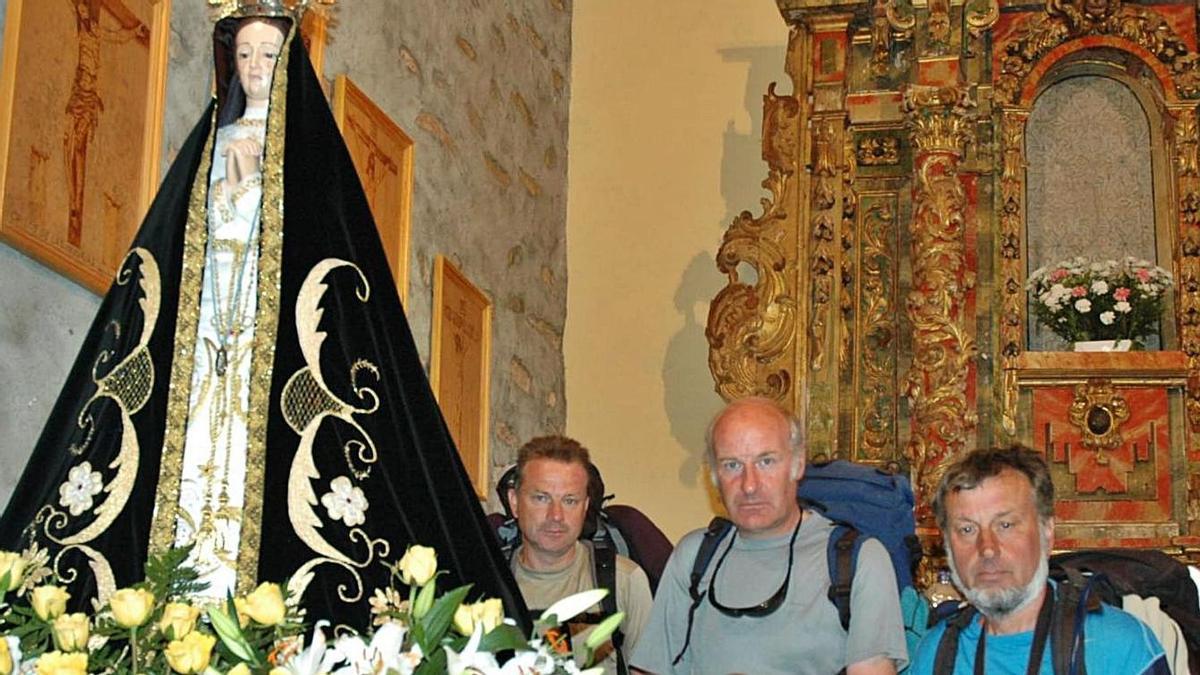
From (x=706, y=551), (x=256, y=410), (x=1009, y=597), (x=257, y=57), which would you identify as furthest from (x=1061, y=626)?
(x=257, y=57)

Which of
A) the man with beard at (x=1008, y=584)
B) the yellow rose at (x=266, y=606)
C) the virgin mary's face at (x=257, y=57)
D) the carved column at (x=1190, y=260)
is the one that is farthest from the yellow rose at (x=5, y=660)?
the carved column at (x=1190, y=260)

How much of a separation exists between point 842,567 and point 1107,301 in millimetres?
4836

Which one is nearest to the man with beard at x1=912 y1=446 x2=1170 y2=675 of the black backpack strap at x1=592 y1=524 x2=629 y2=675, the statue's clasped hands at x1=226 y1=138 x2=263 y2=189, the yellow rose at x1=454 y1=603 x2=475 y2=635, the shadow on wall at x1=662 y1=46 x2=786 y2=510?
the black backpack strap at x1=592 y1=524 x2=629 y2=675

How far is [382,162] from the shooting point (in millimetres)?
6383

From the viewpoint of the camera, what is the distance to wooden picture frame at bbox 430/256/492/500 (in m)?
7.00

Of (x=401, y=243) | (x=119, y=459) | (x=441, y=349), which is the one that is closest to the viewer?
(x=119, y=459)

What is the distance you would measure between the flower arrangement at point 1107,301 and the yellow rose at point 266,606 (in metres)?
6.64

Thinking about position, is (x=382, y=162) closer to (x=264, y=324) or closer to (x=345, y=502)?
(x=264, y=324)

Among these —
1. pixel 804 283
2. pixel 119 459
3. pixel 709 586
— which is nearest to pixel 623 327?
pixel 804 283

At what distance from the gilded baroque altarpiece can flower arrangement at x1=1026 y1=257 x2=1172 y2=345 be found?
0.15m

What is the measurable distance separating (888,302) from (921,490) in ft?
3.55

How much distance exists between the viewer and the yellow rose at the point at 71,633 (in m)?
2.22

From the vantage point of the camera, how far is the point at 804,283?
8.62 metres

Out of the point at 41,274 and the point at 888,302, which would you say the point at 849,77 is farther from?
the point at 41,274
